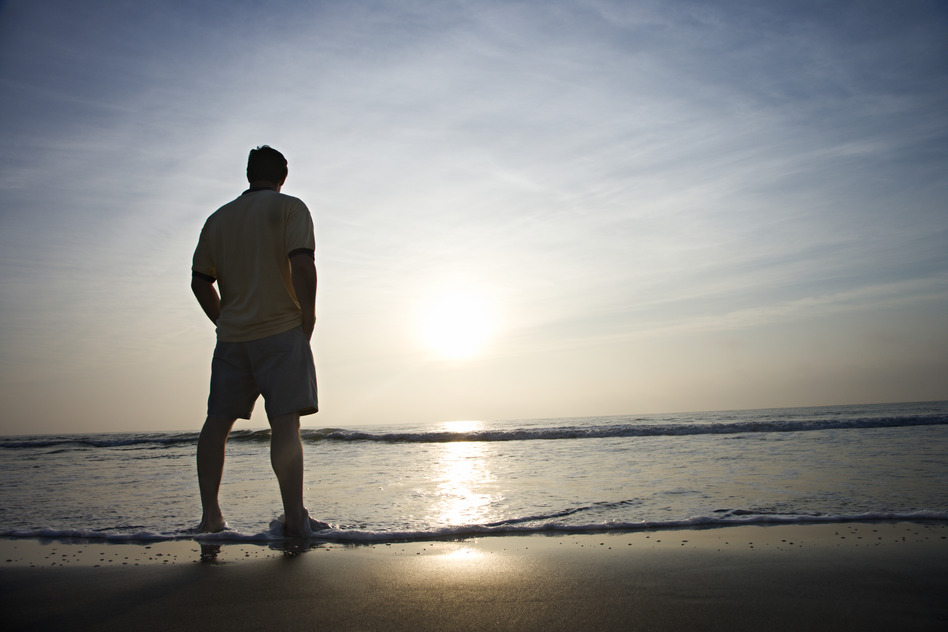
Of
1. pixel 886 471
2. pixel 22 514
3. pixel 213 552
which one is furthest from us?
pixel 886 471

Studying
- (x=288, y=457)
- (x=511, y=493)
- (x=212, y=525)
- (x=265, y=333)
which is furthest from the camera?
(x=511, y=493)

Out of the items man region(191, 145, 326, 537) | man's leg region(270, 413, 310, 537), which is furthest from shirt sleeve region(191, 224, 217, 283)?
man's leg region(270, 413, 310, 537)

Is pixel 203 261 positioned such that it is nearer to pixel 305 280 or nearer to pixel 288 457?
pixel 305 280

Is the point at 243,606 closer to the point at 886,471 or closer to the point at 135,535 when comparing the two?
the point at 135,535

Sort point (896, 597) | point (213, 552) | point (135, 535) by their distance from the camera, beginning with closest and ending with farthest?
point (896, 597) < point (213, 552) < point (135, 535)

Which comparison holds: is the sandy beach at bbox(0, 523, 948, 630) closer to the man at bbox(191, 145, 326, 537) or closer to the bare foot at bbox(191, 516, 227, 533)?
the bare foot at bbox(191, 516, 227, 533)

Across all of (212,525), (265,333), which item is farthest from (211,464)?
(265,333)

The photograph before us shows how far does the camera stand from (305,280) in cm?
291

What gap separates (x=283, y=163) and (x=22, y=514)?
11.2ft

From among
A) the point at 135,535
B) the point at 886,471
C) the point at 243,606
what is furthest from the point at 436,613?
the point at 886,471

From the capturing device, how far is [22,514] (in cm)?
421

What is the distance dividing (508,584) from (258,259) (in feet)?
6.79

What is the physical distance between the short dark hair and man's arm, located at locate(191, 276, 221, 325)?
Result: 2.14 feet

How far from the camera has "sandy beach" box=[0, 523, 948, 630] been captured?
5.61ft
